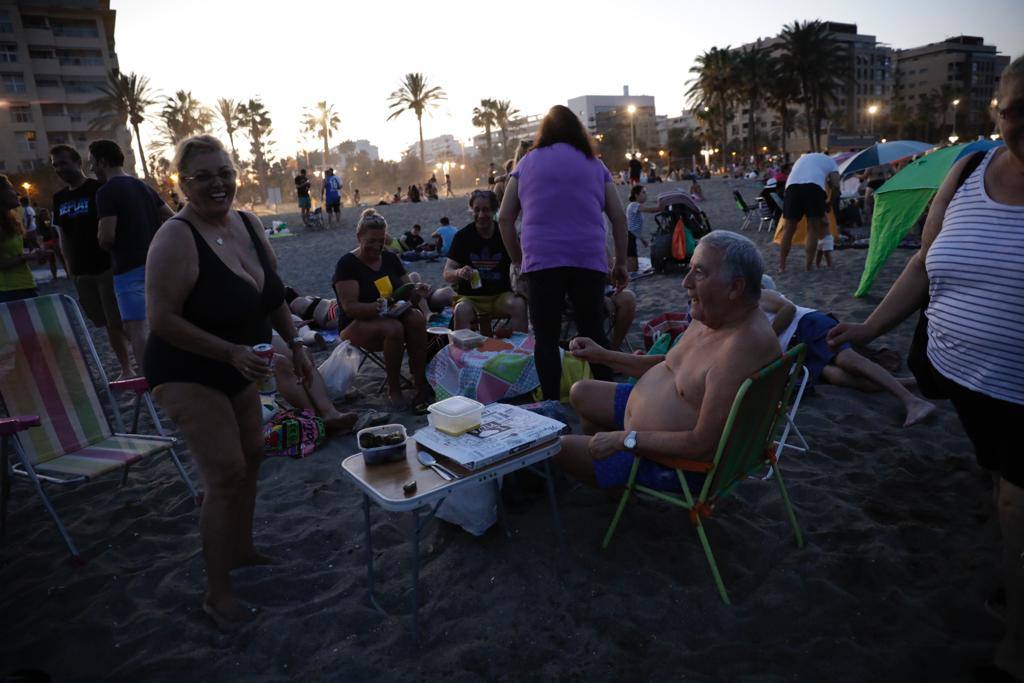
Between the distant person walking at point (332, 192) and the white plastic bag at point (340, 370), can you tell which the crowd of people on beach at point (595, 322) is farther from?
the distant person walking at point (332, 192)

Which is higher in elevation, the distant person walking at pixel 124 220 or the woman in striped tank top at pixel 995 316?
the distant person walking at pixel 124 220

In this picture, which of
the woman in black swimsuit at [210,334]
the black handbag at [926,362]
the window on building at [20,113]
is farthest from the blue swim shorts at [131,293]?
the window on building at [20,113]

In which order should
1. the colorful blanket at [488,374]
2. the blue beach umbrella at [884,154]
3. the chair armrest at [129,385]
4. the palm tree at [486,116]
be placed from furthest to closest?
the palm tree at [486,116] → the blue beach umbrella at [884,154] → the colorful blanket at [488,374] → the chair armrest at [129,385]

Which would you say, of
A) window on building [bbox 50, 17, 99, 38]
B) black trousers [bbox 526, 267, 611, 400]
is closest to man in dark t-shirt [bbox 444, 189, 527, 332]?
black trousers [bbox 526, 267, 611, 400]

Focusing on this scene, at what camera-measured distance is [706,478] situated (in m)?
2.29

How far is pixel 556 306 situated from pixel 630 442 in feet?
4.44

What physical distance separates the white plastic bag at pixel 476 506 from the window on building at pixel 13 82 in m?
55.9

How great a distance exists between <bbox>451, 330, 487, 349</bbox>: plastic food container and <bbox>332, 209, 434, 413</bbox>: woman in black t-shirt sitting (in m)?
0.40

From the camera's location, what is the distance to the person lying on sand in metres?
3.76

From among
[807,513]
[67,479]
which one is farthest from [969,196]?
[67,479]

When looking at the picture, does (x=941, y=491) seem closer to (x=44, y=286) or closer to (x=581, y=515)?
(x=581, y=515)

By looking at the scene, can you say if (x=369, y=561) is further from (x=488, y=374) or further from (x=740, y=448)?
(x=488, y=374)

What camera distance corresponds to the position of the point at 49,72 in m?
44.3

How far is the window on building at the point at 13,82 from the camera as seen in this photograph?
4206 cm
